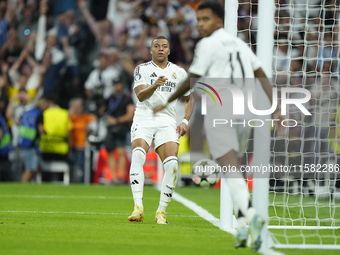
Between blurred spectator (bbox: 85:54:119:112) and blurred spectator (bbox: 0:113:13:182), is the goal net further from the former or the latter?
blurred spectator (bbox: 0:113:13:182)

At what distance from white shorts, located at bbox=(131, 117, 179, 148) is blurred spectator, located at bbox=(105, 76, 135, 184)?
657 centimetres

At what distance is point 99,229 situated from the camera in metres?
5.81

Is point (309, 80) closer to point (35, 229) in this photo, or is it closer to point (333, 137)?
point (333, 137)

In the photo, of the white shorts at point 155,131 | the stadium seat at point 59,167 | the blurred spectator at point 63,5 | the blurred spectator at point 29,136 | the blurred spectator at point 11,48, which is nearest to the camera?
the white shorts at point 155,131

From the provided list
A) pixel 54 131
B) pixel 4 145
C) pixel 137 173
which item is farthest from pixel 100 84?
pixel 137 173

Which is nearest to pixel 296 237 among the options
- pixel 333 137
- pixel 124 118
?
pixel 333 137

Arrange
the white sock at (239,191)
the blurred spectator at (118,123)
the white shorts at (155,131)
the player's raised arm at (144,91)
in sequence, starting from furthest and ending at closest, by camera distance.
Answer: the blurred spectator at (118,123) < the white shorts at (155,131) < the player's raised arm at (144,91) < the white sock at (239,191)

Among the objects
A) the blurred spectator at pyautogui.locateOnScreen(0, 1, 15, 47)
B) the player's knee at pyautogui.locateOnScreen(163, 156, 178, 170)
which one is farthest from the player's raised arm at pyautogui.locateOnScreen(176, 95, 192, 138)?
the blurred spectator at pyautogui.locateOnScreen(0, 1, 15, 47)

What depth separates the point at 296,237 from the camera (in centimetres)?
566

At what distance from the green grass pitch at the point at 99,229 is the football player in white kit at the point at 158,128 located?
431mm

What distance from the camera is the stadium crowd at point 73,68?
548 inches

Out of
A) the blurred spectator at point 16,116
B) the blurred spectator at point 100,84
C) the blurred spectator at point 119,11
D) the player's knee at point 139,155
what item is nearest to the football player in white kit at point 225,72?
the player's knee at point 139,155

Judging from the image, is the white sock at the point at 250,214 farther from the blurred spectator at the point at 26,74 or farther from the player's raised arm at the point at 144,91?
the blurred spectator at the point at 26,74

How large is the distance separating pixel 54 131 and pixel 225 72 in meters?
9.85
